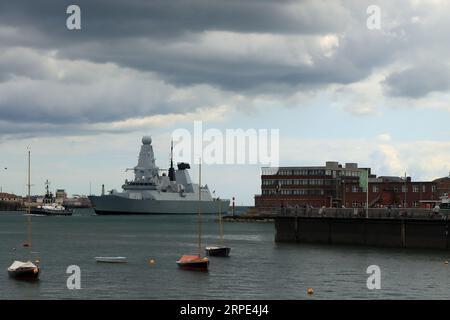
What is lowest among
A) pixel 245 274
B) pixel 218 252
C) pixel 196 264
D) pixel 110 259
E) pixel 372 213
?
pixel 245 274

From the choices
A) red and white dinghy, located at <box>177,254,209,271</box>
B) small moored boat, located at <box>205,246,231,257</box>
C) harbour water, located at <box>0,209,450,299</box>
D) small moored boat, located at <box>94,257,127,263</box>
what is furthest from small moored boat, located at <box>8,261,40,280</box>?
small moored boat, located at <box>205,246,231,257</box>

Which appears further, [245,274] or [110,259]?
[110,259]

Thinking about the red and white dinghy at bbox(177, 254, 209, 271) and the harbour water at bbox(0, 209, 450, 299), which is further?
the red and white dinghy at bbox(177, 254, 209, 271)

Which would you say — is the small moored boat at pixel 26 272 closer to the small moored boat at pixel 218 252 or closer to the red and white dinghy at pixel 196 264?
the red and white dinghy at pixel 196 264

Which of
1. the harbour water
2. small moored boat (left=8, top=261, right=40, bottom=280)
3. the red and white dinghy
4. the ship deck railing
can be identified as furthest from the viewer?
the ship deck railing

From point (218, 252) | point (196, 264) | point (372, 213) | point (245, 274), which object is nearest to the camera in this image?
point (245, 274)

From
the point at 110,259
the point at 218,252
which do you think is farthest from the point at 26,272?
the point at 218,252

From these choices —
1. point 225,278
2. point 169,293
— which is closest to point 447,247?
point 225,278

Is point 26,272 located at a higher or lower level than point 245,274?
higher

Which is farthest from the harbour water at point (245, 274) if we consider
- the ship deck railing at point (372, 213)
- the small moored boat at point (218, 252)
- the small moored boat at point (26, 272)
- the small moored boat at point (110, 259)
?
the ship deck railing at point (372, 213)

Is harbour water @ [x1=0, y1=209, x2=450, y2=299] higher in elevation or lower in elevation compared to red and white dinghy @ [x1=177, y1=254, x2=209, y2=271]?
lower

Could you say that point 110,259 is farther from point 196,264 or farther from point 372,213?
point 372,213

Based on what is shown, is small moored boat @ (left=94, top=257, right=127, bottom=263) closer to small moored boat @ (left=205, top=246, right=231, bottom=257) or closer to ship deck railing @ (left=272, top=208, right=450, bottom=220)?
small moored boat @ (left=205, top=246, right=231, bottom=257)

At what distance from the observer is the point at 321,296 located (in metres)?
67.2
